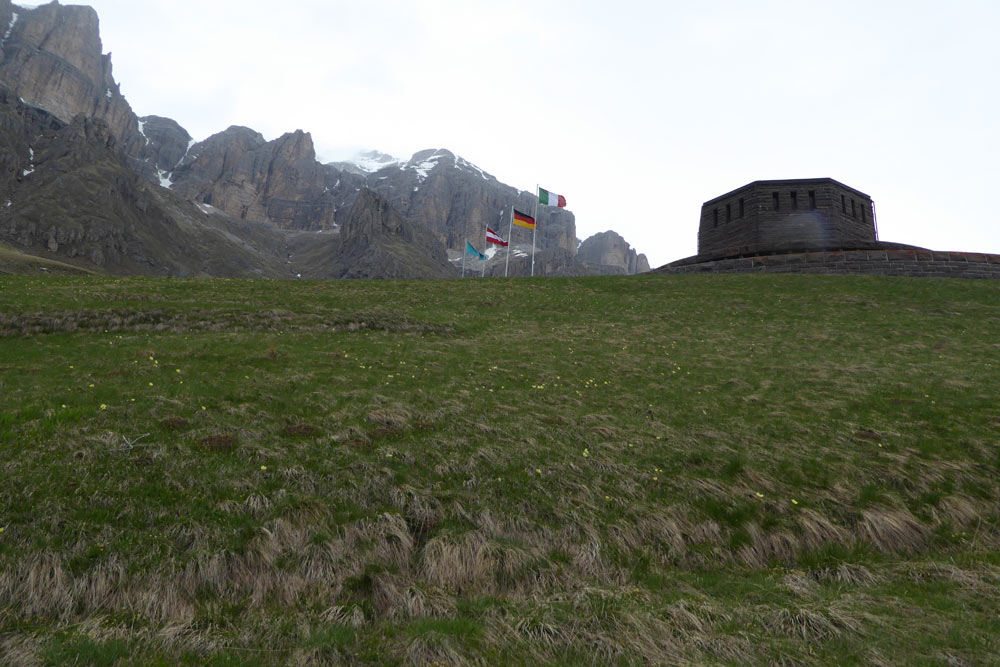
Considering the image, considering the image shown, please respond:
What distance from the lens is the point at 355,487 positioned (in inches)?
380

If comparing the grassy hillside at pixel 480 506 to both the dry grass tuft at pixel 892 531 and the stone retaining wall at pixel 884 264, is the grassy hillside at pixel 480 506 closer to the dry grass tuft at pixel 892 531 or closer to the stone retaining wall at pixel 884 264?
the dry grass tuft at pixel 892 531

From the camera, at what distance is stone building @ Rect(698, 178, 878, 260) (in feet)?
177

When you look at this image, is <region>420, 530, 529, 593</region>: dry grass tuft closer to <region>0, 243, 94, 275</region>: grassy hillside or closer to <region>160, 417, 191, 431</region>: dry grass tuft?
<region>160, 417, 191, 431</region>: dry grass tuft

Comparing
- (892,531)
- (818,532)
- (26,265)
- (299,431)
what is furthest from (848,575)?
(26,265)

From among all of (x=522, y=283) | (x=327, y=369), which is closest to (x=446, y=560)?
(x=327, y=369)

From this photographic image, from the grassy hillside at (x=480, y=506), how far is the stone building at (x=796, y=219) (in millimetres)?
37076

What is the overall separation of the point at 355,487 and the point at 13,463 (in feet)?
20.9

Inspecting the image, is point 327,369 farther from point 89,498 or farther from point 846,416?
point 846,416

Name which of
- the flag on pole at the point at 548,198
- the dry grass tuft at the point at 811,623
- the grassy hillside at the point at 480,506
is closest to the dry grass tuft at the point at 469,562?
the grassy hillside at the point at 480,506

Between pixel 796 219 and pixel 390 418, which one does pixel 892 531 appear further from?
pixel 796 219

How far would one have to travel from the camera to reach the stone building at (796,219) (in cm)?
5384

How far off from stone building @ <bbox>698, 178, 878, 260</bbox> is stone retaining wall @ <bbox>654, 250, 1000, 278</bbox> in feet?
21.6

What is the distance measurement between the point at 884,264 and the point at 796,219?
12.7 metres

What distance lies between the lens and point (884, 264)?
44031mm
